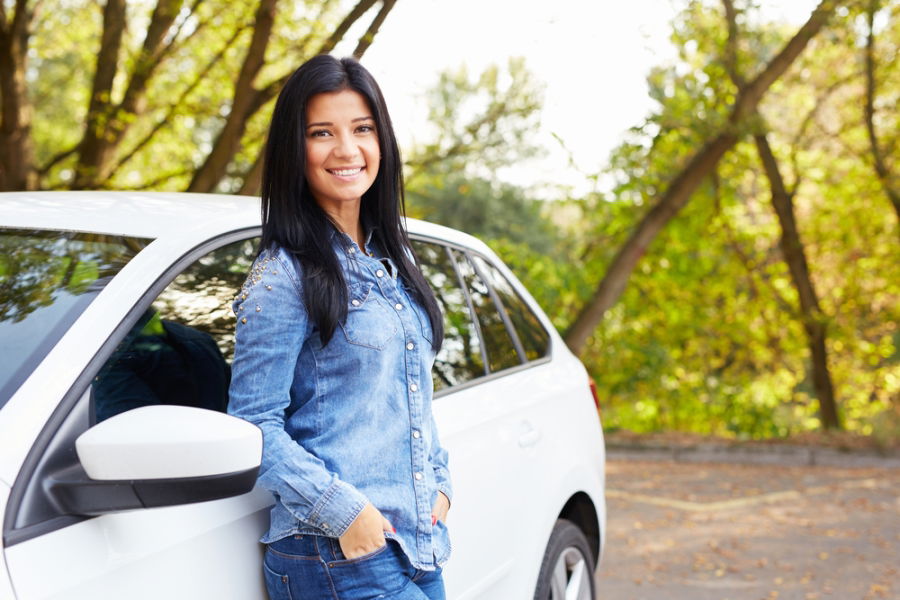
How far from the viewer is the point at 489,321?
129 inches

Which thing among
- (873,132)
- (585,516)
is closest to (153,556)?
(585,516)

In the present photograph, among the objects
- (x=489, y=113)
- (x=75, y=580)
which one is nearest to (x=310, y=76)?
(x=75, y=580)

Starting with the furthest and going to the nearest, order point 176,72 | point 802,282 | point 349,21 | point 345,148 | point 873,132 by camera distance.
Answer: point 802,282, point 873,132, point 176,72, point 349,21, point 345,148

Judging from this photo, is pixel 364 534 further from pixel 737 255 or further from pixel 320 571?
pixel 737 255

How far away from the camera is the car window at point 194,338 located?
2.22 metres

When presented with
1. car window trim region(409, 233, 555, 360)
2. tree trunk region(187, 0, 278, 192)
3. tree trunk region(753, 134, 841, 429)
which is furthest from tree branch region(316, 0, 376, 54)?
tree trunk region(753, 134, 841, 429)

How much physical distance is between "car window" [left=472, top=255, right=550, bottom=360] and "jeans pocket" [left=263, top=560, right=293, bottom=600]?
5.41 feet

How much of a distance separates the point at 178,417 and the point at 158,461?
0.27ft

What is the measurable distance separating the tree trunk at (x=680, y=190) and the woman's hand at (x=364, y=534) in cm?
785

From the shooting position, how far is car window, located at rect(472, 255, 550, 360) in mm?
3430

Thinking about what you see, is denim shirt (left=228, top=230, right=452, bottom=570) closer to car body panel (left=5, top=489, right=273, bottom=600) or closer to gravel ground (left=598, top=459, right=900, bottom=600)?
car body panel (left=5, top=489, right=273, bottom=600)

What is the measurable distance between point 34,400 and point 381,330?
0.67 meters

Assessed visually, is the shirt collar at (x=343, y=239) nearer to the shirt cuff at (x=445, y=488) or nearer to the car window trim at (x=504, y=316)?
the shirt cuff at (x=445, y=488)

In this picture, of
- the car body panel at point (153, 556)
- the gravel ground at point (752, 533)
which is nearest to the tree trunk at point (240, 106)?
the gravel ground at point (752, 533)
